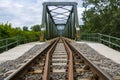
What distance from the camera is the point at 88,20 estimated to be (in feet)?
160

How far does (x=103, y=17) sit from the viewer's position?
46781 millimetres

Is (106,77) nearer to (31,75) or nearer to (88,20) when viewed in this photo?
(31,75)

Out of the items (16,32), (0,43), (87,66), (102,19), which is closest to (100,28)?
(102,19)

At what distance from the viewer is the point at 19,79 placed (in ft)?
21.9

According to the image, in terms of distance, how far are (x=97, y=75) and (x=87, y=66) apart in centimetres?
192

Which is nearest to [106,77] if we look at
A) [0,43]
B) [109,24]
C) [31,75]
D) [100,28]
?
[31,75]

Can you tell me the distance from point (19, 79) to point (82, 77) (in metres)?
1.40

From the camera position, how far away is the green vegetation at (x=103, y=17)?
1680 inches

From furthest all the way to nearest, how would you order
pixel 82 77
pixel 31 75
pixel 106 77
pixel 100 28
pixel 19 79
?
pixel 100 28 → pixel 31 75 → pixel 82 77 → pixel 19 79 → pixel 106 77

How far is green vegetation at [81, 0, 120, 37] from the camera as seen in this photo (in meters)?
42.7

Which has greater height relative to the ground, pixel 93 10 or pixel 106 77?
pixel 93 10

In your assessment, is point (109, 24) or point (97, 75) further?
point (109, 24)

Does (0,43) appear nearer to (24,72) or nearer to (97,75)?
(24,72)

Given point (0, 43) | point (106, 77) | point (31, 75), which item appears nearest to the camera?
point (106, 77)
